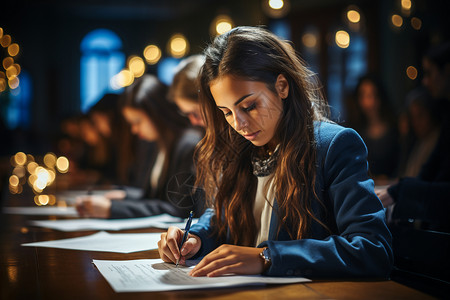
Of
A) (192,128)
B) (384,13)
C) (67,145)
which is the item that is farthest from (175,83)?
(67,145)

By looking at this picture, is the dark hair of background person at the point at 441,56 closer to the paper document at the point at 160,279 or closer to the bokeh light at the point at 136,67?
the paper document at the point at 160,279

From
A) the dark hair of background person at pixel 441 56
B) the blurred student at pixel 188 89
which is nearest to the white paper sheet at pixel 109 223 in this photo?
the blurred student at pixel 188 89

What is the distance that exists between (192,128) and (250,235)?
1847mm

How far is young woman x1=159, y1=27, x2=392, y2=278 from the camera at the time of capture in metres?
1.56

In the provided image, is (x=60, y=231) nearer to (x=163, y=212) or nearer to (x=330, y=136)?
(x=163, y=212)

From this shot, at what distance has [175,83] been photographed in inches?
136

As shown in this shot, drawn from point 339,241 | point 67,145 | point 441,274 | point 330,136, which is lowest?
point 67,145

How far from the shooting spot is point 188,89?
10.9ft

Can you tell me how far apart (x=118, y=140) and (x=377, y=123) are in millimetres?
2761

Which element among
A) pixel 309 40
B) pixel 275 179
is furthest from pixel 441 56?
pixel 309 40

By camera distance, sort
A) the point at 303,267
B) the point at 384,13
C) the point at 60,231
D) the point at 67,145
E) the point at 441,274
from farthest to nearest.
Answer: the point at 67,145
the point at 384,13
the point at 60,231
the point at 441,274
the point at 303,267

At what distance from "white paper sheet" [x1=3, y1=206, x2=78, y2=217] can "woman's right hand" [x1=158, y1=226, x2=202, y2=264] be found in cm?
163

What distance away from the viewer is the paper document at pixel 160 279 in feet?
4.67

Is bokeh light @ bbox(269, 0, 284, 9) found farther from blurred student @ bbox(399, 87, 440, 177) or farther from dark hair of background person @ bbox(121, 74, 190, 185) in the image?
blurred student @ bbox(399, 87, 440, 177)
